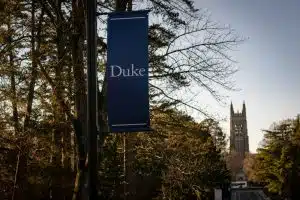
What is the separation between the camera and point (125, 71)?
5.91 m

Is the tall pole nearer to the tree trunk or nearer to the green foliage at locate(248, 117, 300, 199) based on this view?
the tree trunk

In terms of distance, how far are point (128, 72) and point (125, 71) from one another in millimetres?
41

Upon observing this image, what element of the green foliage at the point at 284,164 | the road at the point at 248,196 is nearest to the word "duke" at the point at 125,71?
the green foliage at the point at 284,164

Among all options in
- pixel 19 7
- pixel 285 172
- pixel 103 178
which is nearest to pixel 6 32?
pixel 19 7

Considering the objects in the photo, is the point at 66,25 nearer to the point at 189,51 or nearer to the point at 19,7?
the point at 19,7

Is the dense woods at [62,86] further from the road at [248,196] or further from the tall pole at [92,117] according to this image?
the road at [248,196]

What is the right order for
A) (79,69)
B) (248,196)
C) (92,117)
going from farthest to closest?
(248,196), (79,69), (92,117)

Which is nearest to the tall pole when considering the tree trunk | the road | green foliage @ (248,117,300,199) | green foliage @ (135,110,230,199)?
the tree trunk

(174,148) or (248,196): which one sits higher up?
(174,148)

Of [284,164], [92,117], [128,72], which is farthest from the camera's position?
[284,164]

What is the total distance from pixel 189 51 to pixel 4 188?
11.1m

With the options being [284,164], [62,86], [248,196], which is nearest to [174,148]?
[62,86]

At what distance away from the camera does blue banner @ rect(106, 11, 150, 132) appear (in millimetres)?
5902

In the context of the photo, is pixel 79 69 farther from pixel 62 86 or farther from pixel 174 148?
pixel 174 148
